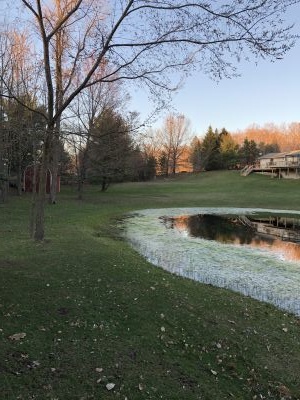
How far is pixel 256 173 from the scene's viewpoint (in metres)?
71.2

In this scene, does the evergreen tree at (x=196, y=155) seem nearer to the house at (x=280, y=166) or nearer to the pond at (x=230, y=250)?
the house at (x=280, y=166)

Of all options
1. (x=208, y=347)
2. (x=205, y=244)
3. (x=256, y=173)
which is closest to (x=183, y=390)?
(x=208, y=347)

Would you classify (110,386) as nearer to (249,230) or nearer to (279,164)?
(249,230)

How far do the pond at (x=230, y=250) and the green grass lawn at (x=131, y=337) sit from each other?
1.35m

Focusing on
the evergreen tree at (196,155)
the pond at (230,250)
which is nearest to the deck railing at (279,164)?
the evergreen tree at (196,155)

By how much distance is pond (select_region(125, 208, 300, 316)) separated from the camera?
33.5ft

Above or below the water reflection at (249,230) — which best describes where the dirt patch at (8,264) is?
above

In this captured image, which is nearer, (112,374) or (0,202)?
(112,374)

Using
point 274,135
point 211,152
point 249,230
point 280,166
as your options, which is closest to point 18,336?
point 249,230

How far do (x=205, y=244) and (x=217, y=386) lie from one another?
37.8ft

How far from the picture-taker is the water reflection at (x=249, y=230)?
16625 millimetres

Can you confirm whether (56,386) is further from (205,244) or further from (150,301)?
(205,244)

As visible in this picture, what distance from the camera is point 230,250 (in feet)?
49.6

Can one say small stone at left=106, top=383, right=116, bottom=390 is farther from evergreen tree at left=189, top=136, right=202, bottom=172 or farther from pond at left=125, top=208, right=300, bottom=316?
evergreen tree at left=189, top=136, right=202, bottom=172
